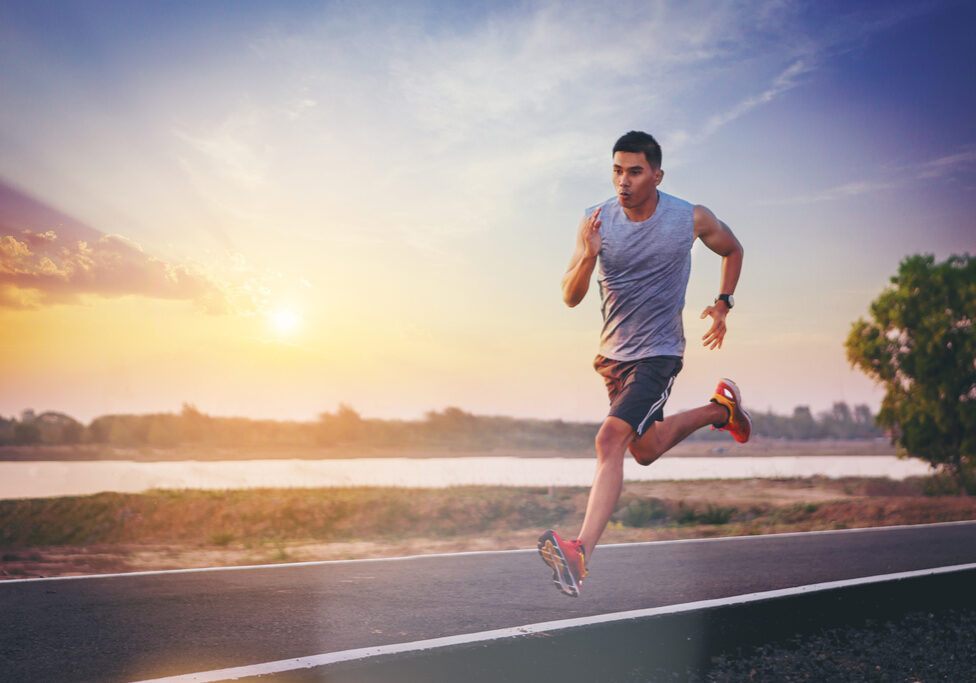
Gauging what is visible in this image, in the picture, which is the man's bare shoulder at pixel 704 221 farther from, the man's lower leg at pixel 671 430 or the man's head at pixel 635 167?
the man's lower leg at pixel 671 430

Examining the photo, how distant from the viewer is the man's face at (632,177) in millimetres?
3646

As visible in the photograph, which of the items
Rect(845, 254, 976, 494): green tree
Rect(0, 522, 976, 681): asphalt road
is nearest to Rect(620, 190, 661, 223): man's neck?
Rect(0, 522, 976, 681): asphalt road

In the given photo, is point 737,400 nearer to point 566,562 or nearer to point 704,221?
point 704,221

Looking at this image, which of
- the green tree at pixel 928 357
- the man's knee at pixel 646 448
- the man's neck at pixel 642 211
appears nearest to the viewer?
the man's neck at pixel 642 211

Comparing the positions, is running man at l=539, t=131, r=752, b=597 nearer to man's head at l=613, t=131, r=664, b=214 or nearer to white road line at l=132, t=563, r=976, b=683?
man's head at l=613, t=131, r=664, b=214

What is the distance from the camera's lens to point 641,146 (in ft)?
12.0

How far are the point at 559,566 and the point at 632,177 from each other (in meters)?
2.01

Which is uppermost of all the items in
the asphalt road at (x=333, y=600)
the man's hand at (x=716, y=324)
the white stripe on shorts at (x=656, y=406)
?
the man's hand at (x=716, y=324)

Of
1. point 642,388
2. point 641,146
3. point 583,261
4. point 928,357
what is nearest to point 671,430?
point 642,388

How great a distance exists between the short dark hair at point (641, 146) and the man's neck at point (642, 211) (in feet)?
0.66

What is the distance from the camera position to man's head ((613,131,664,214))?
Result: 3.65 m

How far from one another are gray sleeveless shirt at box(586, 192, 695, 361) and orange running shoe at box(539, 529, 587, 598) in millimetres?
1062

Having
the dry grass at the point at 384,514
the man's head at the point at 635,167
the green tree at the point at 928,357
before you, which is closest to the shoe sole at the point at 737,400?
the man's head at the point at 635,167

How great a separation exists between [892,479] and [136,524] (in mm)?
27707
